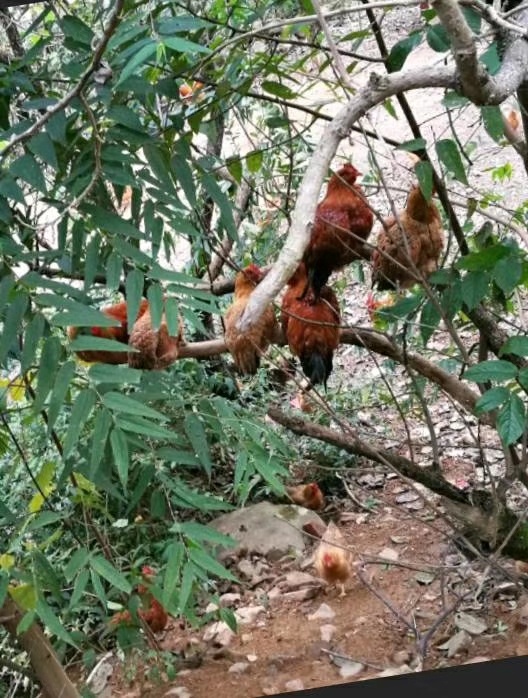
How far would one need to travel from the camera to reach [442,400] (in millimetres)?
1249

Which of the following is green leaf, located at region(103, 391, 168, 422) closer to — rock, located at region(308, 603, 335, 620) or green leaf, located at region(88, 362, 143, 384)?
green leaf, located at region(88, 362, 143, 384)

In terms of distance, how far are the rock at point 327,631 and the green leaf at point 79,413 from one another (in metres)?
0.48

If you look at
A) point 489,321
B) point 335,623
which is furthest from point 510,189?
point 335,623

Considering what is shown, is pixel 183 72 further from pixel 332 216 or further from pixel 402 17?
pixel 402 17

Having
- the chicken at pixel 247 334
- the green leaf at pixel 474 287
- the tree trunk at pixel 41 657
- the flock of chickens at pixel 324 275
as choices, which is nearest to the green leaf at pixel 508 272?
the green leaf at pixel 474 287

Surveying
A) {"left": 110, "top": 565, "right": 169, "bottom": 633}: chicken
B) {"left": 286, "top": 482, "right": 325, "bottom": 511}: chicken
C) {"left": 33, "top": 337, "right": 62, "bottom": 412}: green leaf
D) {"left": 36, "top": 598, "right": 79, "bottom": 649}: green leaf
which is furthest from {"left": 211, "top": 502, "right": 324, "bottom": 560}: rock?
{"left": 33, "top": 337, "right": 62, "bottom": 412}: green leaf

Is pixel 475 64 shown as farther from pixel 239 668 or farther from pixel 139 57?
pixel 239 668

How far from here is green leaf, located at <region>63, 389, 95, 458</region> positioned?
0.72 m

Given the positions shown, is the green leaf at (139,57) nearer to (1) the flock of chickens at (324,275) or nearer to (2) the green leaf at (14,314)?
(2) the green leaf at (14,314)

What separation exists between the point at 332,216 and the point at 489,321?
0.84ft

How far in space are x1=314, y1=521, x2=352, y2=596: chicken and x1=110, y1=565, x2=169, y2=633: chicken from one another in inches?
8.2

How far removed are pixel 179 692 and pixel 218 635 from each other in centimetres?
8

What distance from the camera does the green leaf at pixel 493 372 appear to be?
2.75 feet

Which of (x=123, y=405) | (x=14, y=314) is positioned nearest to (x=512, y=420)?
(x=123, y=405)
